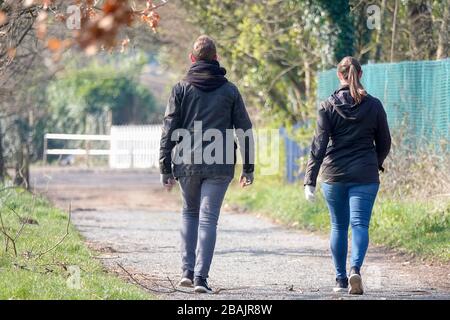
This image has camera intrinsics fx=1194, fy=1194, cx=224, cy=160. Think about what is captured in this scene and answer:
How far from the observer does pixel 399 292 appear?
375 inches

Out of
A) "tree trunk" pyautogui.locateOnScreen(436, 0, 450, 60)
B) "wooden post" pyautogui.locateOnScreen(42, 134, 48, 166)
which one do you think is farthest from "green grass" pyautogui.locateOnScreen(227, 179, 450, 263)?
"wooden post" pyautogui.locateOnScreen(42, 134, 48, 166)

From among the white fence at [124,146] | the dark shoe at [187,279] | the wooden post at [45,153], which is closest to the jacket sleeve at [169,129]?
the dark shoe at [187,279]

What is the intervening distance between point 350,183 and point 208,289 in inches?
54.4

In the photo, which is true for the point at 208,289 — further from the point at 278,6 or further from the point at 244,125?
the point at 278,6

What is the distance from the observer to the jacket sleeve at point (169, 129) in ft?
30.9

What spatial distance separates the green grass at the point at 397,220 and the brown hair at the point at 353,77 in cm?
285

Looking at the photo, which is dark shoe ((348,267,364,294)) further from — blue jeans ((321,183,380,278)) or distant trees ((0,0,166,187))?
distant trees ((0,0,166,187))

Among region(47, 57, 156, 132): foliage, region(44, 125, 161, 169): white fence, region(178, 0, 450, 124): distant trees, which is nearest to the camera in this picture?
region(178, 0, 450, 124): distant trees

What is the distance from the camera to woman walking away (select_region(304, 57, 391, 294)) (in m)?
9.34

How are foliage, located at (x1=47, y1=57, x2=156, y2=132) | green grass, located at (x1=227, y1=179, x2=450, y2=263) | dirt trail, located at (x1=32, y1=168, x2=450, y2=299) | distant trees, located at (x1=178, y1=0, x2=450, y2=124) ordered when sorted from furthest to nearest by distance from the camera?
foliage, located at (x1=47, y1=57, x2=156, y2=132) < distant trees, located at (x1=178, y1=0, x2=450, y2=124) < green grass, located at (x1=227, y1=179, x2=450, y2=263) < dirt trail, located at (x1=32, y1=168, x2=450, y2=299)

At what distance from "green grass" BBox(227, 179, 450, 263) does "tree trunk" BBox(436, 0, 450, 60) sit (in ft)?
6.98

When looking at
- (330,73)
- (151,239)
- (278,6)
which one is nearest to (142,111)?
(278,6)

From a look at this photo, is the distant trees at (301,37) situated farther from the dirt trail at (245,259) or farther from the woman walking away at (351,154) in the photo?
the woman walking away at (351,154)

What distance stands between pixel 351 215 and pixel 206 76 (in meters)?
1.58
